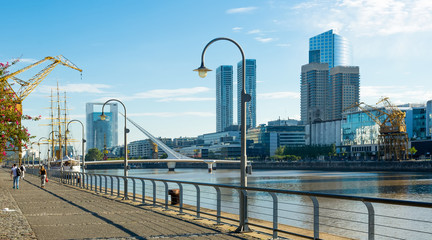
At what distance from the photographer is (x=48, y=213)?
19359 mm

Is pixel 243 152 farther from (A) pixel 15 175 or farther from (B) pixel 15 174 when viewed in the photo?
(A) pixel 15 175

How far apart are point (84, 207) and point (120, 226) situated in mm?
7684

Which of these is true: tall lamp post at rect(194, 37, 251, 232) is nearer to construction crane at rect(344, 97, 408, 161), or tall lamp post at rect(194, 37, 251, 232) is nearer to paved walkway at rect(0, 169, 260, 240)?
paved walkway at rect(0, 169, 260, 240)

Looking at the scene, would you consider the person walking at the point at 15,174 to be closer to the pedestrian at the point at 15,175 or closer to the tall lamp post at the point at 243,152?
the pedestrian at the point at 15,175

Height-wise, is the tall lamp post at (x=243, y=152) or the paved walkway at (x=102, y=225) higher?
the tall lamp post at (x=243, y=152)

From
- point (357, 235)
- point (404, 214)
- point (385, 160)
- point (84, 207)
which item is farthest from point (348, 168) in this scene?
point (84, 207)

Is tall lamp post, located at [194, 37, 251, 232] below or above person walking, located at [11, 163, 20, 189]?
above

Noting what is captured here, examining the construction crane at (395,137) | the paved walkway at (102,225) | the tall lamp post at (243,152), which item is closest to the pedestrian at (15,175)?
the paved walkway at (102,225)

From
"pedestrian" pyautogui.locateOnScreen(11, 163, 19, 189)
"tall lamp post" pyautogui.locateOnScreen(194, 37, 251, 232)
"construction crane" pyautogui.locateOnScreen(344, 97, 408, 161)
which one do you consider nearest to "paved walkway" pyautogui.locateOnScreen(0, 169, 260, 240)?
"tall lamp post" pyautogui.locateOnScreen(194, 37, 251, 232)

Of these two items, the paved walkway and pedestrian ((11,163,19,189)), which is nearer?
the paved walkway

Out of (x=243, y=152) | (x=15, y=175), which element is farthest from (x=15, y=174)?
(x=243, y=152)

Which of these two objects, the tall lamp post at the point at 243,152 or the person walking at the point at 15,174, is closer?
the tall lamp post at the point at 243,152

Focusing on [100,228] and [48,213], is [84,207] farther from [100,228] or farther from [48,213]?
[100,228]

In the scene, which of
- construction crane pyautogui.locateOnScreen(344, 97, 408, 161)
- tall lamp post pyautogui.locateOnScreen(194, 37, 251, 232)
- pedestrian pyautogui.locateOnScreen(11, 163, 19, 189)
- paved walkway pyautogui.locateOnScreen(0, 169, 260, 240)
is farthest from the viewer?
construction crane pyautogui.locateOnScreen(344, 97, 408, 161)
